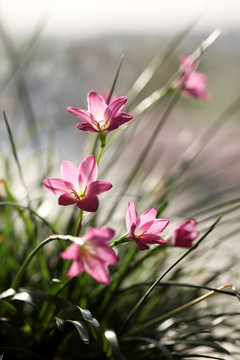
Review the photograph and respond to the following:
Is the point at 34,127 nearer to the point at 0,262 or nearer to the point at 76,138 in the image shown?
the point at 0,262

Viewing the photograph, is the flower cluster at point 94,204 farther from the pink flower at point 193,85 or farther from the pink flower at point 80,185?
the pink flower at point 193,85

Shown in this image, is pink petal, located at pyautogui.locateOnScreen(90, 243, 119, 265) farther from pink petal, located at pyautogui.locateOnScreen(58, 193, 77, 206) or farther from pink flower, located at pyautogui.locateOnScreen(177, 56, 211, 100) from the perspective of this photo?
pink flower, located at pyautogui.locateOnScreen(177, 56, 211, 100)

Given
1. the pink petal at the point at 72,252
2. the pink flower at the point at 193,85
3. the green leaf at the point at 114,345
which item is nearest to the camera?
the pink petal at the point at 72,252

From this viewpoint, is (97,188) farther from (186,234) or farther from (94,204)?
(186,234)

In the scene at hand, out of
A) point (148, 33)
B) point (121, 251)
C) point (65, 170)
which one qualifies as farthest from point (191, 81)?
point (148, 33)

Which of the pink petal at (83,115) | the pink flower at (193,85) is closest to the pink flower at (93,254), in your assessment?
the pink petal at (83,115)

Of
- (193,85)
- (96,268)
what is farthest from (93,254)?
(193,85)
